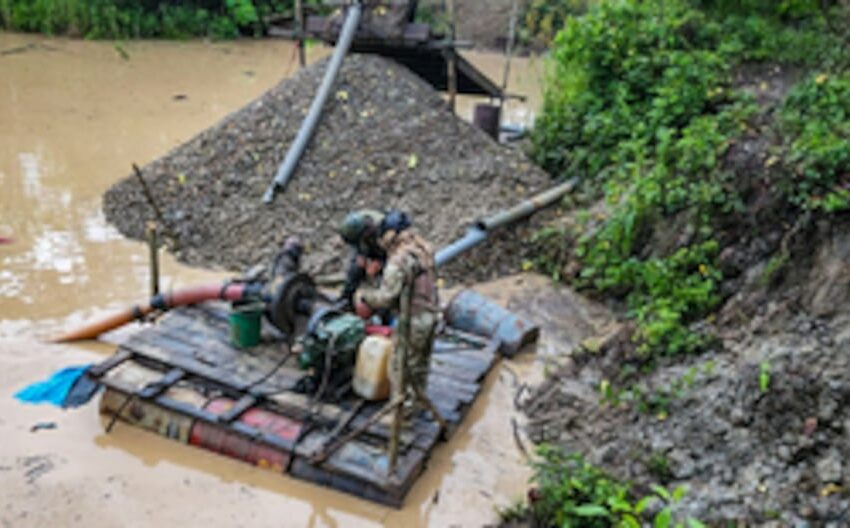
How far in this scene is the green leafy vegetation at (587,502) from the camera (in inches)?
176

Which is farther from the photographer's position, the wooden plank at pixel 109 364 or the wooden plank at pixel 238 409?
the wooden plank at pixel 109 364

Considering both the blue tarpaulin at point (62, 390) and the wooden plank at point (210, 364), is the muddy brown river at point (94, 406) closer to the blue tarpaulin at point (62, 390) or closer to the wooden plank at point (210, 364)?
the blue tarpaulin at point (62, 390)

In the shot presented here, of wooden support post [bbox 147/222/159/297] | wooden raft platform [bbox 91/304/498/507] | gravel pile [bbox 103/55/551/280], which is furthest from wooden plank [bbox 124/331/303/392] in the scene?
gravel pile [bbox 103/55/551/280]

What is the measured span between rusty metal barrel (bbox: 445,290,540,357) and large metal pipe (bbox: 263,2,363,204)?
10.8 feet

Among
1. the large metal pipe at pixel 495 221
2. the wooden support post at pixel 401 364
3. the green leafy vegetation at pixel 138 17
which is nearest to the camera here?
the wooden support post at pixel 401 364

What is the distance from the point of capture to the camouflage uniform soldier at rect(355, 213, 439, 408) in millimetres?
4895

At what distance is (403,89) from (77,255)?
204 inches

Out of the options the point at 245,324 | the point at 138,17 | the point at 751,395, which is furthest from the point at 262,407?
the point at 138,17

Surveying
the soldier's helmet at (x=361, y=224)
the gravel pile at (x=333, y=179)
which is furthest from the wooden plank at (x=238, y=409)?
the gravel pile at (x=333, y=179)

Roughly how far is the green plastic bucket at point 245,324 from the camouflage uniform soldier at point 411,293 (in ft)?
4.07

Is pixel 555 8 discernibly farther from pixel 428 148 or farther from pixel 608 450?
pixel 608 450

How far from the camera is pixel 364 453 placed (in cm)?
500

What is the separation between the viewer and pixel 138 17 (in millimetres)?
21484

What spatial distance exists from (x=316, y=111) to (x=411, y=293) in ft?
18.6
